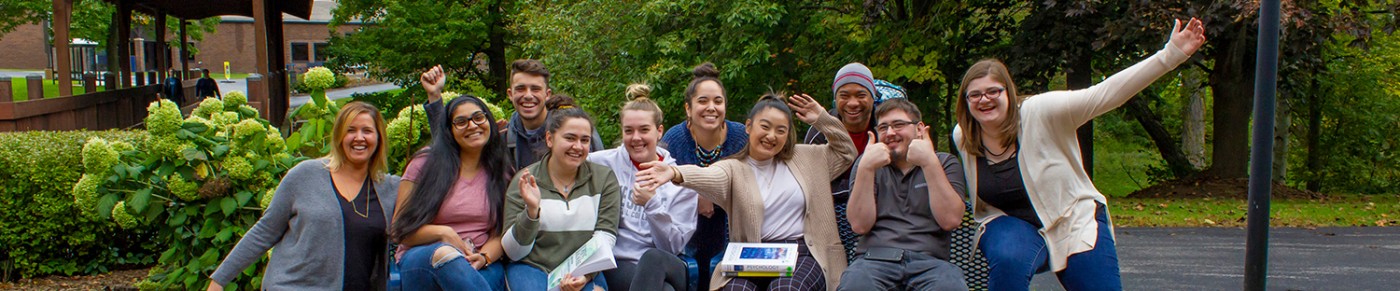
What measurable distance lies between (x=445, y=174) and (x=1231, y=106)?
585 inches

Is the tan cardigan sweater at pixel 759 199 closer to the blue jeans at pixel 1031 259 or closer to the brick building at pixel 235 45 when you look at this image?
the blue jeans at pixel 1031 259

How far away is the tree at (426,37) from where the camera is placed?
2266 cm

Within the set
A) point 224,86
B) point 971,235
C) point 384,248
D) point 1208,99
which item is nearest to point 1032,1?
point 971,235

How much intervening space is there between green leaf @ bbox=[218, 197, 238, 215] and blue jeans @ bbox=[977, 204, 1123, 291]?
11.6 feet

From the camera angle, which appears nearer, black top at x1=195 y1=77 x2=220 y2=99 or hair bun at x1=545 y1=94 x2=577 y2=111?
hair bun at x1=545 y1=94 x2=577 y2=111

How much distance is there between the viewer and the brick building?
5444 centimetres

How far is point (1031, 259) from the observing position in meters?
4.29

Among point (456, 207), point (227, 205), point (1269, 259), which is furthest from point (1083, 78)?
point (227, 205)

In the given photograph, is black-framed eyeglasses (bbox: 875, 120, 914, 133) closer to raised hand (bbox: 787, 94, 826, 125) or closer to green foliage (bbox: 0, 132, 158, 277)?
raised hand (bbox: 787, 94, 826, 125)

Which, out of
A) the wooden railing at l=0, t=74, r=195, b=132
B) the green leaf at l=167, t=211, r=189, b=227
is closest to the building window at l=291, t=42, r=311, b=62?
the wooden railing at l=0, t=74, r=195, b=132

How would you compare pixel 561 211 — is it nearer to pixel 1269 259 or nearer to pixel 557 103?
pixel 557 103

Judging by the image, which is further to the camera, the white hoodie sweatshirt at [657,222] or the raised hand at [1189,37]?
the white hoodie sweatshirt at [657,222]

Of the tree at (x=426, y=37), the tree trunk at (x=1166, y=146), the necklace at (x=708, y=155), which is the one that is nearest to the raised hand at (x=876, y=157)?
the necklace at (x=708, y=155)

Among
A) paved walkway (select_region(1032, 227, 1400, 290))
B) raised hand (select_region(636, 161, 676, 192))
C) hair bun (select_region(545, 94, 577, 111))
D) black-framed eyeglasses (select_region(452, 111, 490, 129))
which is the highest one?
hair bun (select_region(545, 94, 577, 111))
